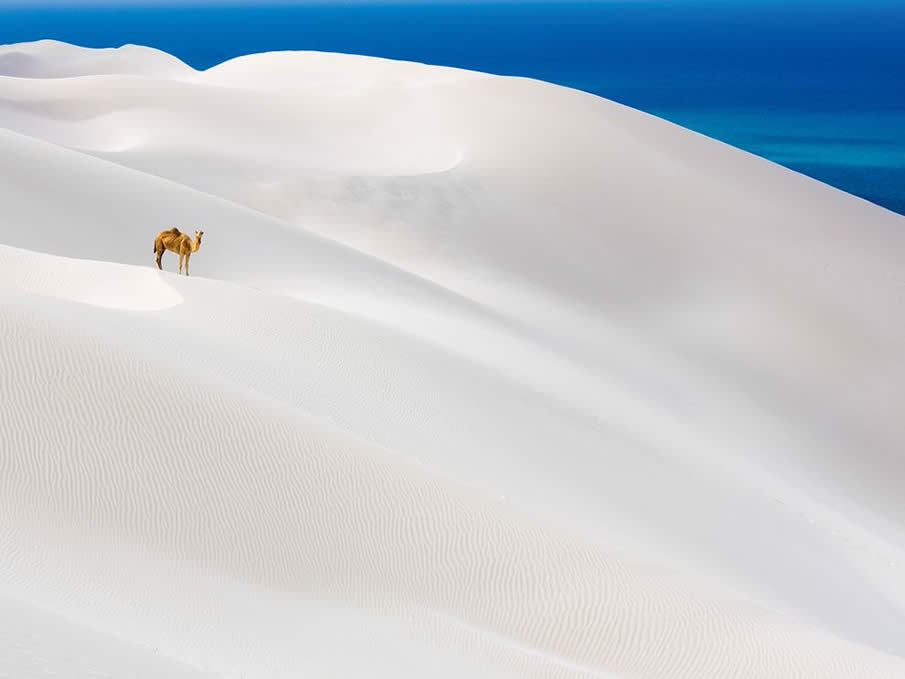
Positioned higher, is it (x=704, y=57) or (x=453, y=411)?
(x=704, y=57)

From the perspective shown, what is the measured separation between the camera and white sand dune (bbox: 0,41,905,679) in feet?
15.7

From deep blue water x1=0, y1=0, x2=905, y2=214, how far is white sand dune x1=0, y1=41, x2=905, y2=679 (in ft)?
56.7

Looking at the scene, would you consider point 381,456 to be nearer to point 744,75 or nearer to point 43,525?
point 43,525

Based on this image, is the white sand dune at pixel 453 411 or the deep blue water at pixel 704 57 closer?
the white sand dune at pixel 453 411

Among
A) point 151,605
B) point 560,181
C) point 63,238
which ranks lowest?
point 151,605

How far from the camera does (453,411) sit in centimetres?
784

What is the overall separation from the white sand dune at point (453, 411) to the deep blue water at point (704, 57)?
680 inches

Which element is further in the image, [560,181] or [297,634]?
[560,181]

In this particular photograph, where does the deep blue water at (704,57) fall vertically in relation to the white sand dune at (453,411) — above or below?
above

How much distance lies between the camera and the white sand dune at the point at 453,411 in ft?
15.7

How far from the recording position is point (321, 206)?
16.3 metres

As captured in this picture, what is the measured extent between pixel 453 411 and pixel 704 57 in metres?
82.4

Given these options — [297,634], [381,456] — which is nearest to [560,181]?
[381,456]

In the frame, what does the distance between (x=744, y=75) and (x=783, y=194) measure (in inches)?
2125
